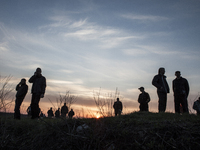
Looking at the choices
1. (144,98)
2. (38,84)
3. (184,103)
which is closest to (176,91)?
(184,103)


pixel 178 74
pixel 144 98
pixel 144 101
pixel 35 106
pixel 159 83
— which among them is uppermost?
pixel 178 74

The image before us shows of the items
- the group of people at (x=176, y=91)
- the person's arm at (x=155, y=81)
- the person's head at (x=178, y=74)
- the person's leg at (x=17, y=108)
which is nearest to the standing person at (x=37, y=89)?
the person's leg at (x=17, y=108)

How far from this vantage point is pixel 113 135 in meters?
3.65

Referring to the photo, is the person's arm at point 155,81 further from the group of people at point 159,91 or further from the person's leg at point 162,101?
the person's leg at point 162,101

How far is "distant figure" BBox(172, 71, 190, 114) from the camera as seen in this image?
7.26 metres

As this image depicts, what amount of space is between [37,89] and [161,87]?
554 cm

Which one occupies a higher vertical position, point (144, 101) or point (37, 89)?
point (37, 89)

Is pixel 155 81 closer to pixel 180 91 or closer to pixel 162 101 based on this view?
pixel 162 101

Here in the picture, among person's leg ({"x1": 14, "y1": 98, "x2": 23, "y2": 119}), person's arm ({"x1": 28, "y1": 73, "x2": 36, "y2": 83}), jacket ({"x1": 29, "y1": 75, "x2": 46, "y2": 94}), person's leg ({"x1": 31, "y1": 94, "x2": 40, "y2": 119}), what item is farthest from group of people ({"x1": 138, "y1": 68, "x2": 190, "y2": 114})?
person's leg ({"x1": 14, "y1": 98, "x2": 23, "y2": 119})

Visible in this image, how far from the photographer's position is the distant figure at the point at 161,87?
24.0ft

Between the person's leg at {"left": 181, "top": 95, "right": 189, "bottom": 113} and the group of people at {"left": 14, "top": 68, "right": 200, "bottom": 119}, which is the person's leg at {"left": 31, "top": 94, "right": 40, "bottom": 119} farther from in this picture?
the person's leg at {"left": 181, "top": 95, "right": 189, "bottom": 113}

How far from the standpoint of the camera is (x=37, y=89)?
723cm

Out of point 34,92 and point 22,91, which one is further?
point 22,91

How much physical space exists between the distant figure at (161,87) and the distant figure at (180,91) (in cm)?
44
